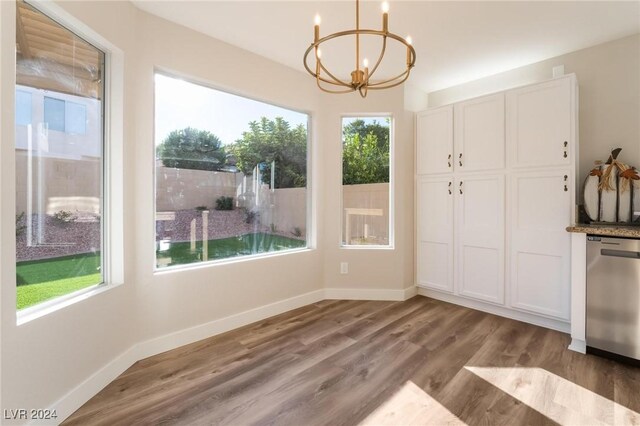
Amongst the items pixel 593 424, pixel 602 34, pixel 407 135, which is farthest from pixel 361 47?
pixel 593 424

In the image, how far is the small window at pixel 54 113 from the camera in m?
1.64

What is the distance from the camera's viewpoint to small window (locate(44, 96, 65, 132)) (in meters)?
1.64

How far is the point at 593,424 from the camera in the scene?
1548mm

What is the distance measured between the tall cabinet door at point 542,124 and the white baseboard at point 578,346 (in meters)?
1.49

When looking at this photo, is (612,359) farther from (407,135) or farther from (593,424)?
(407,135)

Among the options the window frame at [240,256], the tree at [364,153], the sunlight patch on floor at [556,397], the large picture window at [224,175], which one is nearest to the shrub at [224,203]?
the large picture window at [224,175]

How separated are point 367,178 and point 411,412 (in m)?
2.53

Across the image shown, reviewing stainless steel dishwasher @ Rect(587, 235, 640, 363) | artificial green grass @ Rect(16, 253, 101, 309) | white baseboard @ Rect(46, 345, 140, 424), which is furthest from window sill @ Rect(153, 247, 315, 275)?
stainless steel dishwasher @ Rect(587, 235, 640, 363)

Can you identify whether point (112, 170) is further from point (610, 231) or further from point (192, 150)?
point (610, 231)

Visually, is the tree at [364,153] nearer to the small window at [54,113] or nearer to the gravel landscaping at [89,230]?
the gravel landscaping at [89,230]

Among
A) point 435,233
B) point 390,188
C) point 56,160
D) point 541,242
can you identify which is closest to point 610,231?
point 541,242

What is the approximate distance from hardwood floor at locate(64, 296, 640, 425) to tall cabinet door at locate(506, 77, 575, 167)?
1622 millimetres

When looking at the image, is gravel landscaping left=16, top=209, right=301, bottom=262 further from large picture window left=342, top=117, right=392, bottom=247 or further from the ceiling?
the ceiling

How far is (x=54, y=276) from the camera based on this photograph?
5.53 ft
